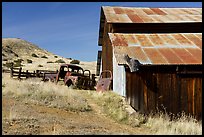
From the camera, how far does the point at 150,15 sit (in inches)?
744

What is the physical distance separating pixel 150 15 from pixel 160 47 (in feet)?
18.0

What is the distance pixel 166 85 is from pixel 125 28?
561cm

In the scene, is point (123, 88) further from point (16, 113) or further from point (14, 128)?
point (14, 128)

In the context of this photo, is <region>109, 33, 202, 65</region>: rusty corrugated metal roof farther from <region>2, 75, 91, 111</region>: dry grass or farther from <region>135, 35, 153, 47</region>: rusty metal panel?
<region>2, 75, 91, 111</region>: dry grass

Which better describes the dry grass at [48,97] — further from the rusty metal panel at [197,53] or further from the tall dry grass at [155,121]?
the rusty metal panel at [197,53]

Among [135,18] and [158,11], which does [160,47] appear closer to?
[135,18]

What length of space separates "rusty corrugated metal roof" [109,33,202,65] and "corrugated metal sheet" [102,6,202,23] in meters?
1.62

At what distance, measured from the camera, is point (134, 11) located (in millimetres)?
20031

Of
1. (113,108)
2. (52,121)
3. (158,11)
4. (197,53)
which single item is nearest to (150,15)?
(158,11)

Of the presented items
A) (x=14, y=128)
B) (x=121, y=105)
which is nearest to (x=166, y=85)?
(x=121, y=105)

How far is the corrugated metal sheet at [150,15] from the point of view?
1728 centimetres

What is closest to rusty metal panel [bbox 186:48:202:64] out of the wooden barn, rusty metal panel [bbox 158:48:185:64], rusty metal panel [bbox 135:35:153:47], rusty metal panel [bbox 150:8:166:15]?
the wooden barn

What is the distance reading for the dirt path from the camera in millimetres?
8320

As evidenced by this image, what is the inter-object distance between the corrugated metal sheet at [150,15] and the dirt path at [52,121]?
652 centimetres
